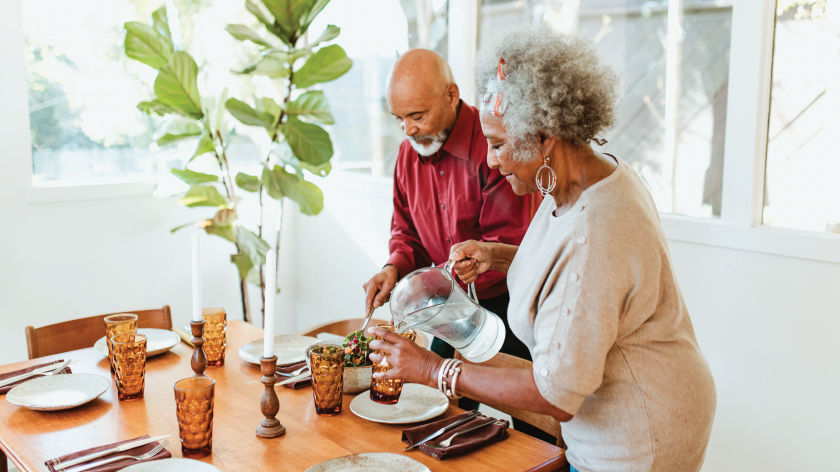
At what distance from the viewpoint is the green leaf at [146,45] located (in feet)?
9.30

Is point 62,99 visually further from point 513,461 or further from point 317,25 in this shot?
point 513,461

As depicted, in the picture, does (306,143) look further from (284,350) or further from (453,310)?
(453,310)

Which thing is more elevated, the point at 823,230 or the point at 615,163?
the point at 615,163

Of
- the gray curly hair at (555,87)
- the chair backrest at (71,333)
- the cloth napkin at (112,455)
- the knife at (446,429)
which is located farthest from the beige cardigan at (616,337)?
the chair backrest at (71,333)

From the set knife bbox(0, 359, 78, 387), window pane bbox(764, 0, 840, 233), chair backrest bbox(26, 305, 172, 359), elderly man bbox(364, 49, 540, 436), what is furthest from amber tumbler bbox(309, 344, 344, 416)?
window pane bbox(764, 0, 840, 233)

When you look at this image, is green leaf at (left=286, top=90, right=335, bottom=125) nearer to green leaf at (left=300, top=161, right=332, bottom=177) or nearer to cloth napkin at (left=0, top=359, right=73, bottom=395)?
green leaf at (left=300, top=161, right=332, bottom=177)

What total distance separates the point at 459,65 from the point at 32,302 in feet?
7.34

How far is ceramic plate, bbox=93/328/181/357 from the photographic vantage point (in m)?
1.92

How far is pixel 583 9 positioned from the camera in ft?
8.69

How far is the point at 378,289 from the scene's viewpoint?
1962 millimetres

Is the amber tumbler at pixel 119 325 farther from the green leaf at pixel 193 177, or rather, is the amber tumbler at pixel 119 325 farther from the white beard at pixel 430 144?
the green leaf at pixel 193 177

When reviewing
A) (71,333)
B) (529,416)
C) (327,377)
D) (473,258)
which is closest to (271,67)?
(71,333)

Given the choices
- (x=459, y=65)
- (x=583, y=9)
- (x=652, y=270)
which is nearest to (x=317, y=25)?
(x=459, y=65)

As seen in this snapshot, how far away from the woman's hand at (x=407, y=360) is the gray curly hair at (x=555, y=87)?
18.3 inches
